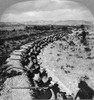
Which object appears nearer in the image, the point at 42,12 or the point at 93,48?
the point at 42,12

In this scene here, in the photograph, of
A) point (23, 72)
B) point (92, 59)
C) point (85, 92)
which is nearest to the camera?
point (85, 92)

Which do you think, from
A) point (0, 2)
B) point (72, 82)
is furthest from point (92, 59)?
point (0, 2)

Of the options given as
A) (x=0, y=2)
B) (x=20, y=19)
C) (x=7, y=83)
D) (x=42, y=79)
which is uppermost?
(x=0, y=2)

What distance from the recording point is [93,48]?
16.8ft

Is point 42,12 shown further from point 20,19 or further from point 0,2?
point 0,2

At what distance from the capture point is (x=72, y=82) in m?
2.58

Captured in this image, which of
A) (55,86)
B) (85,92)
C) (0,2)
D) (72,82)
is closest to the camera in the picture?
(85,92)

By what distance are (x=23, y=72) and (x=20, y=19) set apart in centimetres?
111

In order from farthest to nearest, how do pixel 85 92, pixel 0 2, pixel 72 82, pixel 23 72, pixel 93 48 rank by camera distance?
pixel 93 48 → pixel 23 72 → pixel 72 82 → pixel 0 2 → pixel 85 92

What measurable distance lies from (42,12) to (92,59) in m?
2.27

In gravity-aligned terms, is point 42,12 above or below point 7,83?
above

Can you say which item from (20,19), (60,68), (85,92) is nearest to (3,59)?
(60,68)

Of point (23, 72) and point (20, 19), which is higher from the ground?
point (20, 19)

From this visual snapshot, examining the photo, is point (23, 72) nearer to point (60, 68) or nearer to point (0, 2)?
point (60, 68)
